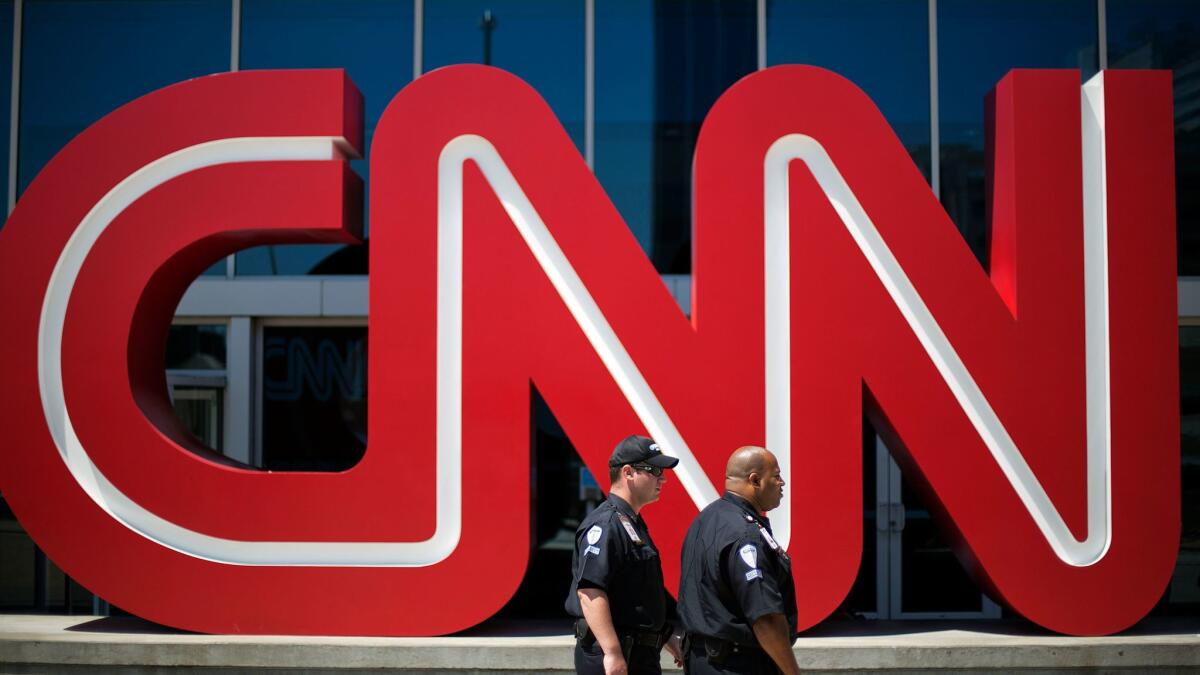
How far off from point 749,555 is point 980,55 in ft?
19.6

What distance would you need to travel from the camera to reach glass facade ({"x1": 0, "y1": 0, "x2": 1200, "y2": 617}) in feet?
26.9

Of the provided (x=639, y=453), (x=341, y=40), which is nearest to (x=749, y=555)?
(x=639, y=453)

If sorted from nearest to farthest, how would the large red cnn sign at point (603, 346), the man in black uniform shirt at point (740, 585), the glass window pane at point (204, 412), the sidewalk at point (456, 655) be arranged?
the man in black uniform shirt at point (740, 585) → the sidewalk at point (456, 655) → the large red cnn sign at point (603, 346) → the glass window pane at point (204, 412)

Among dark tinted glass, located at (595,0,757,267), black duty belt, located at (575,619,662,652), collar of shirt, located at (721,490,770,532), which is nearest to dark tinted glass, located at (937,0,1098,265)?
dark tinted glass, located at (595,0,757,267)

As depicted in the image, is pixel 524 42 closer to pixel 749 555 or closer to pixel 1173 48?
pixel 1173 48

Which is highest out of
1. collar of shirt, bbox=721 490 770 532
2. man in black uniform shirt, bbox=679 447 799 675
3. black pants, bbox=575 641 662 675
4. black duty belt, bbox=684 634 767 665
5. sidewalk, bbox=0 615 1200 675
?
collar of shirt, bbox=721 490 770 532

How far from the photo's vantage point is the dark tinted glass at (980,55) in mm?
8273

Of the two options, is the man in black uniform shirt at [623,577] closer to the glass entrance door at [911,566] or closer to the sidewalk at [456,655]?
the sidewalk at [456,655]

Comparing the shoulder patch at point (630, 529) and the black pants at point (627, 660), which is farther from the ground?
the shoulder patch at point (630, 529)

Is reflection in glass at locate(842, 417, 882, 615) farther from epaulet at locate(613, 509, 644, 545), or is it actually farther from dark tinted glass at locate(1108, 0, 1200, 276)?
epaulet at locate(613, 509, 644, 545)

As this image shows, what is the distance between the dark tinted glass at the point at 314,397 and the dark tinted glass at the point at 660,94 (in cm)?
230

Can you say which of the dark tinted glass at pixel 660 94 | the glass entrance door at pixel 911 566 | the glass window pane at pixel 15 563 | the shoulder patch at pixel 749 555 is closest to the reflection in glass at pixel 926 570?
the glass entrance door at pixel 911 566

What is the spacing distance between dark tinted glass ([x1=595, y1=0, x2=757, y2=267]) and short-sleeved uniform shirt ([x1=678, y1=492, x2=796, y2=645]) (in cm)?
448

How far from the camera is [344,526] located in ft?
20.1
